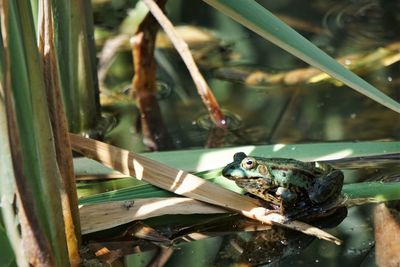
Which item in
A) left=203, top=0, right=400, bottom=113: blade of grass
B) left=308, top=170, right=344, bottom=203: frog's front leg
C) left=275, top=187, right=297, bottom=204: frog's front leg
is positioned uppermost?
left=203, top=0, right=400, bottom=113: blade of grass

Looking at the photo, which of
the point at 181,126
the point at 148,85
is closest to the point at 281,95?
the point at 181,126

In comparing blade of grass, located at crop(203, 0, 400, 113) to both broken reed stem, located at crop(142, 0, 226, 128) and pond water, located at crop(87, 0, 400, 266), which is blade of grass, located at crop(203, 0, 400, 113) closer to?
pond water, located at crop(87, 0, 400, 266)

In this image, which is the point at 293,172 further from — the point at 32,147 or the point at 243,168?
the point at 32,147

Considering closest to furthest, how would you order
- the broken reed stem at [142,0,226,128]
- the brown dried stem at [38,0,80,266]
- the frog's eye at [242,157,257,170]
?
1. the brown dried stem at [38,0,80,266]
2. the frog's eye at [242,157,257,170]
3. the broken reed stem at [142,0,226,128]

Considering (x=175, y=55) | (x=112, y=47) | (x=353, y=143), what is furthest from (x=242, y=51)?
(x=353, y=143)

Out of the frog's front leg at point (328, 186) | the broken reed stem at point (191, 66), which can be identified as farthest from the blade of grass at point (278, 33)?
the broken reed stem at point (191, 66)

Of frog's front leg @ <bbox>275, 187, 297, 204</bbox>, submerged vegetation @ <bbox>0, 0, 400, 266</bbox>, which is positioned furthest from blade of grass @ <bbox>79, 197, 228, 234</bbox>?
frog's front leg @ <bbox>275, 187, 297, 204</bbox>

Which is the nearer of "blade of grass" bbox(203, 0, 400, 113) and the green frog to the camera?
"blade of grass" bbox(203, 0, 400, 113)
